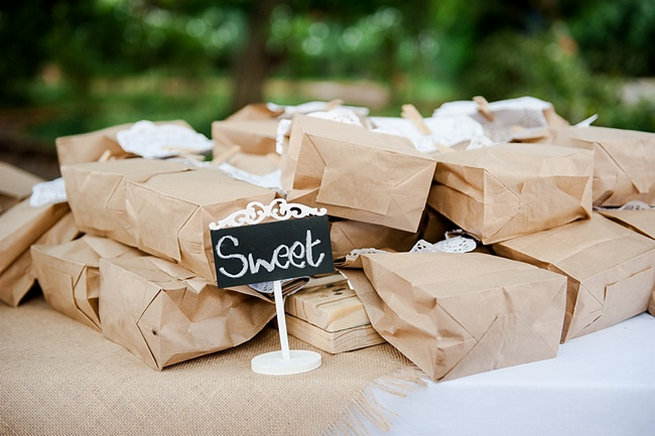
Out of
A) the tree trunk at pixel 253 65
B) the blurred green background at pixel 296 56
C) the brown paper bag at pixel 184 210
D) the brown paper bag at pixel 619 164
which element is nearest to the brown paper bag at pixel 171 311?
the brown paper bag at pixel 184 210

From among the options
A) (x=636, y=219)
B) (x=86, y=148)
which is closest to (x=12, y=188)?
(x=86, y=148)

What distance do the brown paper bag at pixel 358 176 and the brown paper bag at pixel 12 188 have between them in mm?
1040

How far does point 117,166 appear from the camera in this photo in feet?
5.24

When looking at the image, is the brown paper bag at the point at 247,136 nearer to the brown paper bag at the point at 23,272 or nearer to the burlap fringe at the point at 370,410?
the brown paper bag at the point at 23,272

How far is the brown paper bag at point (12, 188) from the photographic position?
1987 mm

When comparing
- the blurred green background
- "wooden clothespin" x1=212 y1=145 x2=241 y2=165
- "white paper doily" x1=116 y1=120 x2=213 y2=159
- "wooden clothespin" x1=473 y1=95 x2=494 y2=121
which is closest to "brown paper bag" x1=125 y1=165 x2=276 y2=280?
"wooden clothespin" x1=212 y1=145 x2=241 y2=165

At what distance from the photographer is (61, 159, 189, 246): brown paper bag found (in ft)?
4.85

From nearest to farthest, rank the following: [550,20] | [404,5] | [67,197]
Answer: [67,197]
[404,5]
[550,20]

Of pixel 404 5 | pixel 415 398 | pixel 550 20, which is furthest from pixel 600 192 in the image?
pixel 550 20

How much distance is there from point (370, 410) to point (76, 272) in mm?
736

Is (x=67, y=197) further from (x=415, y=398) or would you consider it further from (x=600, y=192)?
(x=600, y=192)

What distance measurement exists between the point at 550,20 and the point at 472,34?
0.93 meters

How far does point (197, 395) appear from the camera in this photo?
1.19 metres

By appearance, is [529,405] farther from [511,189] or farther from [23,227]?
[23,227]
